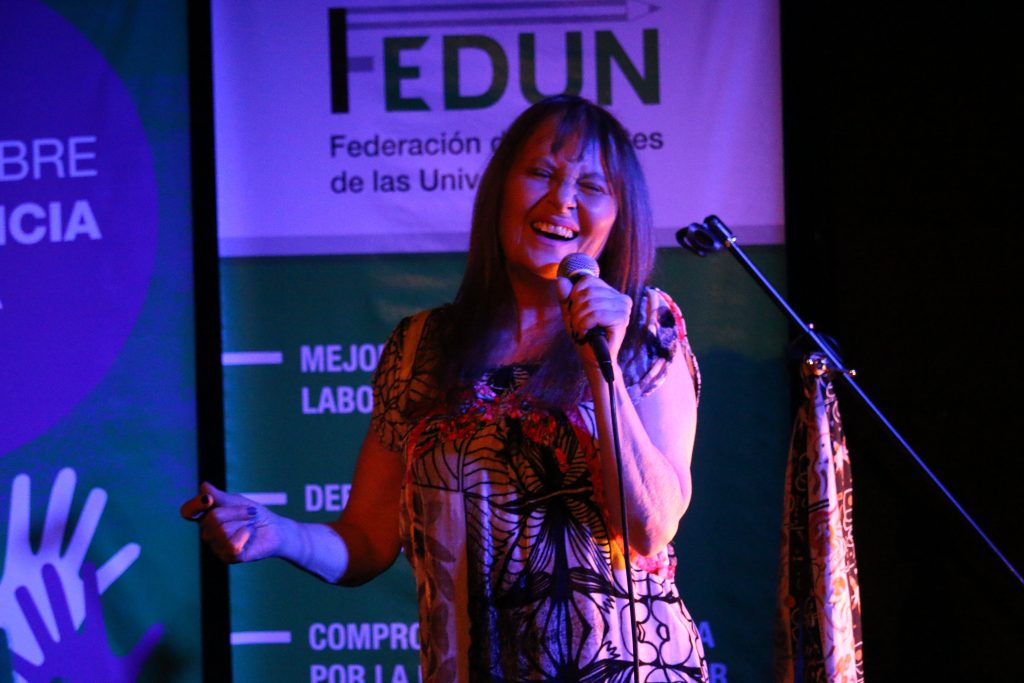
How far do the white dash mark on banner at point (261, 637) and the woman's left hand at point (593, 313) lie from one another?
5.56 ft

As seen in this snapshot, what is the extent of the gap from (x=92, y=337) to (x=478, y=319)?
5.00ft

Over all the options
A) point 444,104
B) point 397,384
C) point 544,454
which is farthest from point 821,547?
point 444,104

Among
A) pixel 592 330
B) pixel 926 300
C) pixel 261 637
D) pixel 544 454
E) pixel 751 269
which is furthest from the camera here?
pixel 261 637

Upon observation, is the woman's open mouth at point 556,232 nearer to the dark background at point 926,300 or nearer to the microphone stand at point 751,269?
the microphone stand at point 751,269

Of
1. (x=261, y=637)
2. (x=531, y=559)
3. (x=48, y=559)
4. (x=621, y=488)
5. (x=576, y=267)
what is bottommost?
(x=261, y=637)

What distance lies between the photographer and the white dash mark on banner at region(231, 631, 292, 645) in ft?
9.03

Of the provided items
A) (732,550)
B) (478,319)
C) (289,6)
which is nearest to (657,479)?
(478,319)

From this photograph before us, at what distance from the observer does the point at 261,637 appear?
9.04 ft

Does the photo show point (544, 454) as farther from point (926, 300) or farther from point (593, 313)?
point (926, 300)

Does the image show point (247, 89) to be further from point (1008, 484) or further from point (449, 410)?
point (1008, 484)

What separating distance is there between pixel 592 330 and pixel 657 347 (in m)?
0.28

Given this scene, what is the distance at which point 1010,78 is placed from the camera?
8.48 feet

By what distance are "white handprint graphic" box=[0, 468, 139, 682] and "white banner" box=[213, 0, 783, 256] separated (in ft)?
2.63

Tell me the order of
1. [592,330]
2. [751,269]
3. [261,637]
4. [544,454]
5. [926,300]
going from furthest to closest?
[261,637] < [926,300] < [751,269] < [544,454] < [592,330]
